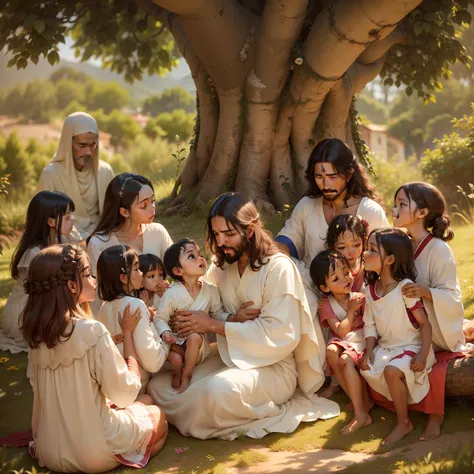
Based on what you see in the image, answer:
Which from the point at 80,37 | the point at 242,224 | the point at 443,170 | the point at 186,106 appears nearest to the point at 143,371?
the point at 242,224

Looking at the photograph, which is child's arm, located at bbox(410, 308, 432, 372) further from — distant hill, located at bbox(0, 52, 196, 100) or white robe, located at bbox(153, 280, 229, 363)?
distant hill, located at bbox(0, 52, 196, 100)

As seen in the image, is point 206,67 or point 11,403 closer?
point 11,403

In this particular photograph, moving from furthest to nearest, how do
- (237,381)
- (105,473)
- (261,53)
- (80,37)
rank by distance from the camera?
(80,37)
(261,53)
(237,381)
(105,473)

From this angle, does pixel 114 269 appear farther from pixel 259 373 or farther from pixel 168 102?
pixel 168 102

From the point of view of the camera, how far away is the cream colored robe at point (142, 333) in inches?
212

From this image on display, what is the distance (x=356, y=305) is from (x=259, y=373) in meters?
0.86

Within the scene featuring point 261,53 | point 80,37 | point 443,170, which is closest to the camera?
point 261,53

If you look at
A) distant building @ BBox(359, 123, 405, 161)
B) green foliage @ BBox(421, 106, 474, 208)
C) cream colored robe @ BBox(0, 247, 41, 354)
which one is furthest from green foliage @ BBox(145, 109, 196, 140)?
cream colored robe @ BBox(0, 247, 41, 354)

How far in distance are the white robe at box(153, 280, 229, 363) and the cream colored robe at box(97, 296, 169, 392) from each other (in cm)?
23

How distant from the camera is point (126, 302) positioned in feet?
17.8

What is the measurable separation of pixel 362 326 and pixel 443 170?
1175cm

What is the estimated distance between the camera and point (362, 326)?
5844 millimetres

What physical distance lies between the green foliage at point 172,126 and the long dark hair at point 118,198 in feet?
84.7

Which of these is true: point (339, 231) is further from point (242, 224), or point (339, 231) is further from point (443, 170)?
point (443, 170)
